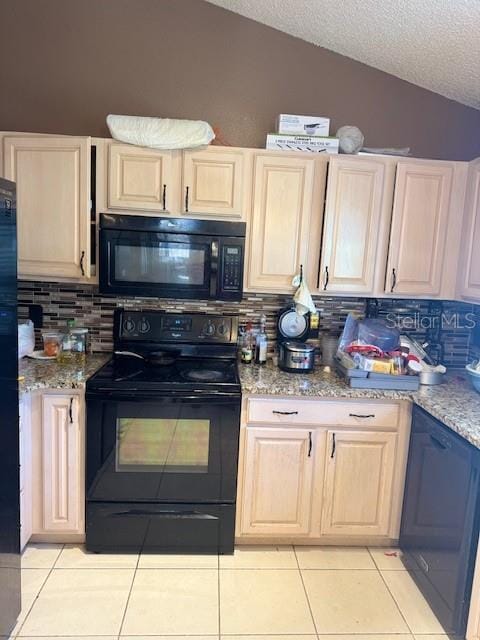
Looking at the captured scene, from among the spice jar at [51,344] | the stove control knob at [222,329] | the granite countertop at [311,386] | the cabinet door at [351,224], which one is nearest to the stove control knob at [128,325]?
the granite countertop at [311,386]

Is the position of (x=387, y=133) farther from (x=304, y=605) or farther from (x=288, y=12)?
(x=304, y=605)

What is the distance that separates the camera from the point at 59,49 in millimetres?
2428

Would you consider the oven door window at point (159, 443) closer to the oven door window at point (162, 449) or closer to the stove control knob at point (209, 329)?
the oven door window at point (162, 449)

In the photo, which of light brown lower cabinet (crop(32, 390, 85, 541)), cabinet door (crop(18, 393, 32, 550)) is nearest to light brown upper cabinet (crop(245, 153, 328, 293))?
light brown lower cabinet (crop(32, 390, 85, 541))

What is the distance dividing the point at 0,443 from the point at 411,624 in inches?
70.3

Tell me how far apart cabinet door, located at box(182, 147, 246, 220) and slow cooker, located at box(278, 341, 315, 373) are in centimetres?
77

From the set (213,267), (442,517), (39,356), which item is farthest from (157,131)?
(442,517)

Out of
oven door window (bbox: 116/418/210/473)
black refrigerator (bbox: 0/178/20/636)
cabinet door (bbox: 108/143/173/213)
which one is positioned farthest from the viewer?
cabinet door (bbox: 108/143/173/213)

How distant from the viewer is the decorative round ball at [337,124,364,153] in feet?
7.63

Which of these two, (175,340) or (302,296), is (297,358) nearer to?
(302,296)

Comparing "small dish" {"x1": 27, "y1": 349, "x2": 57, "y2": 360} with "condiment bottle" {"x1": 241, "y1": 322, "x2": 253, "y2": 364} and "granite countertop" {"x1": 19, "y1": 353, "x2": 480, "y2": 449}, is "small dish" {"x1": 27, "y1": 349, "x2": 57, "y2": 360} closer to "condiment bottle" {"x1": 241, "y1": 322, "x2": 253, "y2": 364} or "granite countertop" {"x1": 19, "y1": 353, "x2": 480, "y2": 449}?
"granite countertop" {"x1": 19, "y1": 353, "x2": 480, "y2": 449}

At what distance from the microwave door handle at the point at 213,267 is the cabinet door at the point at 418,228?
0.93m

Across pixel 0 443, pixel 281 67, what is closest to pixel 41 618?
pixel 0 443

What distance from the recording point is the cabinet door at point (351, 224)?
2295 mm
